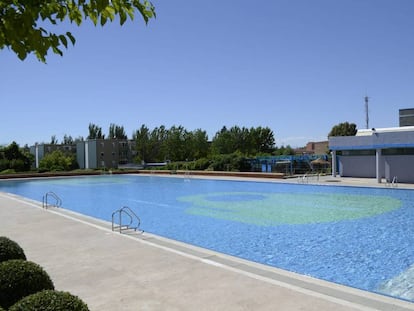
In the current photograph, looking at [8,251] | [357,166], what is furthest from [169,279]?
[357,166]

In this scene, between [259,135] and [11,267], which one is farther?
[259,135]

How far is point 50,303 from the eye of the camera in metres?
3.50

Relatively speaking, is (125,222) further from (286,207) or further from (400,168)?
(400,168)

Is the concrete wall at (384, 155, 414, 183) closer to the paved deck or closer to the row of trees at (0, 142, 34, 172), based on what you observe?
the paved deck

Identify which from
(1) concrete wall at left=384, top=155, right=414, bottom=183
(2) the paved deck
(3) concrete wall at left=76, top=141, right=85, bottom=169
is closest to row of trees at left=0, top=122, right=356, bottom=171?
(3) concrete wall at left=76, top=141, right=85, bottom=169

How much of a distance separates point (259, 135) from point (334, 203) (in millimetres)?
51911

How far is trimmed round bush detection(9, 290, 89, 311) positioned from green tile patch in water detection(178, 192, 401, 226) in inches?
453

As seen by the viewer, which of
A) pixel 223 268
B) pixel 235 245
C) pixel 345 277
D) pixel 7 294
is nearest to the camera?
pixel 7 294

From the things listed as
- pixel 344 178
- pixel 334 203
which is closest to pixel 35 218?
pixel 334 203

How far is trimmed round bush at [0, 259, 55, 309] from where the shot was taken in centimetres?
438

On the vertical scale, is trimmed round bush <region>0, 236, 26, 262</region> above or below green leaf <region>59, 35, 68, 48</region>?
below

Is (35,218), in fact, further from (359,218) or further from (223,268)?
(359,218)

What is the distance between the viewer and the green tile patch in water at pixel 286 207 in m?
15.7

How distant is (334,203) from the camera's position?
19.4m
